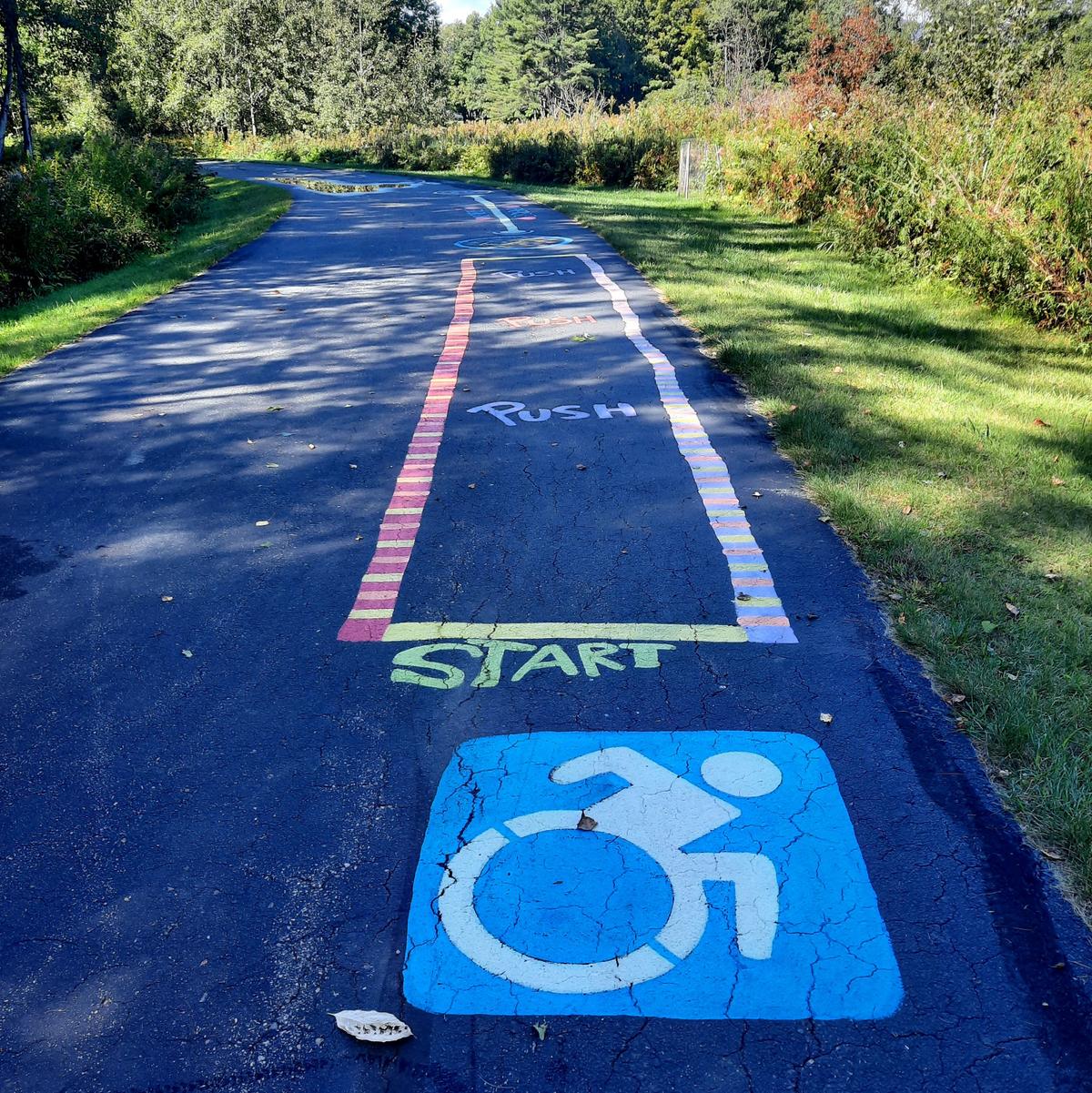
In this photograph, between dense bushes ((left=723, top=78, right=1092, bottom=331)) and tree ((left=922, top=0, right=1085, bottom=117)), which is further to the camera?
tree ((left=922, top=0, right=1085, bottom=117))

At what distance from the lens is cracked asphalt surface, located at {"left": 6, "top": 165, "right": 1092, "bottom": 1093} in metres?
2.42

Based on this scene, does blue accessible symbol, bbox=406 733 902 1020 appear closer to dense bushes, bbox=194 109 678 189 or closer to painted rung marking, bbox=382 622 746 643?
painted rung marking, bbox=382 622 746 643

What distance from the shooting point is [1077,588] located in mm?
4645

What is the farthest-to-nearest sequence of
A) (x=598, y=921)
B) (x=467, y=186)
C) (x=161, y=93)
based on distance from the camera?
(x=161, y=93), (x=467, y=186), (x=598, y=921)

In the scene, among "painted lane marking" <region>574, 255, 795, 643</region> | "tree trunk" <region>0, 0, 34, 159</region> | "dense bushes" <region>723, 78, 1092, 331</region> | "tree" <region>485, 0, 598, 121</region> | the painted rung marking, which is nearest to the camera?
the painted rung marking

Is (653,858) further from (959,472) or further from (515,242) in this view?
(515,242)

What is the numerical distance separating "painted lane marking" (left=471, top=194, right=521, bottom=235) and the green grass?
481 centimetres

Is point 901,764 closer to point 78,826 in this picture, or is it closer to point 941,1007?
point 941,1007

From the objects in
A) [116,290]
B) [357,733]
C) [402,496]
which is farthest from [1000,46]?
[357,733]

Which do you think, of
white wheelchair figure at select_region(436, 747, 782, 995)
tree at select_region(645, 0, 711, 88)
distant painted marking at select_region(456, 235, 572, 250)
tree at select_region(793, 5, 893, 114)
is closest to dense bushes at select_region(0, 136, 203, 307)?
distant painted marking at select_region(456, 235, 572, 250)

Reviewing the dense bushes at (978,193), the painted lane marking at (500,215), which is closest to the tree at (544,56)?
the painted lane marking at (500,215)

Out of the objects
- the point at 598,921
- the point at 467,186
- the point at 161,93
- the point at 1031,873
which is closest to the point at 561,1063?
the point at 598,921

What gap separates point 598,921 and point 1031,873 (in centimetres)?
137

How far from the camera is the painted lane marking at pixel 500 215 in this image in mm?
18125
